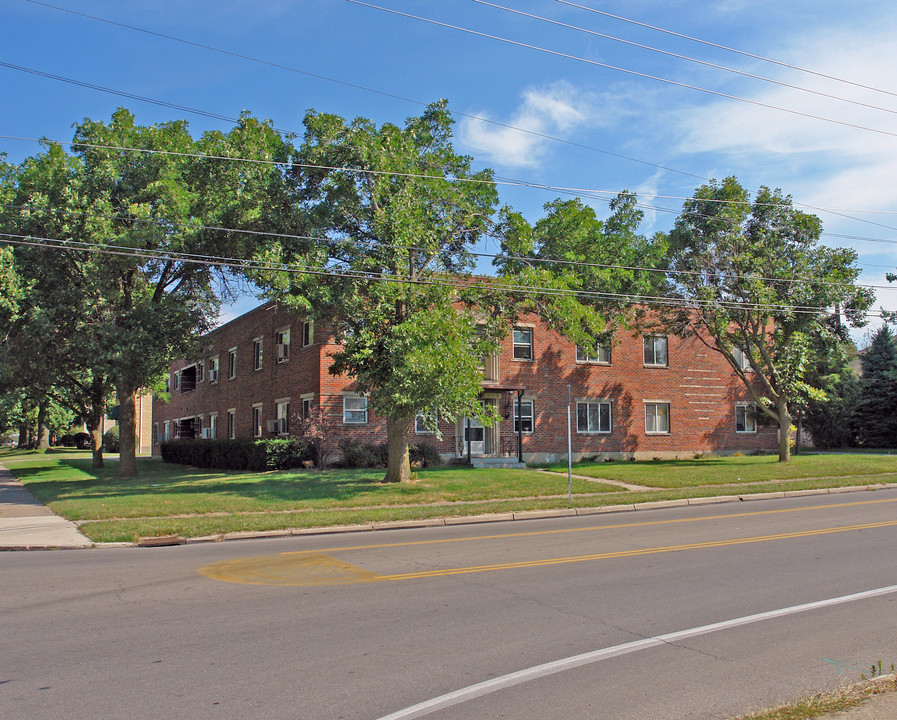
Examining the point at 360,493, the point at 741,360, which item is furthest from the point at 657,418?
the point at 360,493

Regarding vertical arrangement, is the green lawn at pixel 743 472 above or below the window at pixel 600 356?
below

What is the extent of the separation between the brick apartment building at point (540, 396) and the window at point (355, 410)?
0.14 feet

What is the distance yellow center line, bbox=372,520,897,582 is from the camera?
30.8 ft

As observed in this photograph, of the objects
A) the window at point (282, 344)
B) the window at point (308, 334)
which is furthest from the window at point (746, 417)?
the window at point (282, 344)

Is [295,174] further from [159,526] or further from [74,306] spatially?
[159,526]

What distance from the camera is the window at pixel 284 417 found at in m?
32.1

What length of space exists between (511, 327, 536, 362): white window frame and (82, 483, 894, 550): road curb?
49.4 feet

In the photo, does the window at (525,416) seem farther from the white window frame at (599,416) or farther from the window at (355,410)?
the window at (355,410)

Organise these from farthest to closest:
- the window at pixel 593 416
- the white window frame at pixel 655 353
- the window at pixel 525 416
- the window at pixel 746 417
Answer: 1. the window at pixel 746 417
2. the white window frame at pixel 655 353
3. the window at pixel 593 416
4. the window at pixel 525 416

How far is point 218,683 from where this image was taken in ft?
17.4

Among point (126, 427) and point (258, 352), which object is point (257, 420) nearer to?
point (258, 352)

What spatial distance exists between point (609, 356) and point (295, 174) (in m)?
20.3

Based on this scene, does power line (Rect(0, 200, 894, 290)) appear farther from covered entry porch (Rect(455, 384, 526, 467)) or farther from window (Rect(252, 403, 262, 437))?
window (Rect(252, 403, 262, 437))

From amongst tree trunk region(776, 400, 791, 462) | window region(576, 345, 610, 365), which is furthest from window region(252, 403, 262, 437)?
tree trunk region(776, 400, 791, 462)
